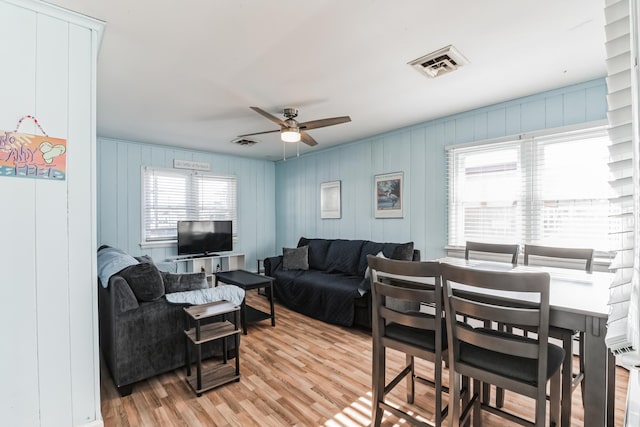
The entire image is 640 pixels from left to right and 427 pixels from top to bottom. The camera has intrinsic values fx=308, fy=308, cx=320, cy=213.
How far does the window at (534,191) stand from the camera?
9.61 feet

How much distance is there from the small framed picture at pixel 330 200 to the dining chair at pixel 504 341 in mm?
3833

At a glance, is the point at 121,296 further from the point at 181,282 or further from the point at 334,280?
the point at 334,280

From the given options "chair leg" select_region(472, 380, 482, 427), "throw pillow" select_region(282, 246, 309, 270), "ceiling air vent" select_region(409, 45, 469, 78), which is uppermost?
"ceiling air vent" select_region(409, 45, 469, 78)

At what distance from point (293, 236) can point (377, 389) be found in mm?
4689

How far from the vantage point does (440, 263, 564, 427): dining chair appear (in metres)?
1.31

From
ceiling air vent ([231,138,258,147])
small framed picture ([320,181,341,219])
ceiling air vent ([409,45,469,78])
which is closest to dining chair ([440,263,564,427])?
ceiling air vent ([409,45,469,78])

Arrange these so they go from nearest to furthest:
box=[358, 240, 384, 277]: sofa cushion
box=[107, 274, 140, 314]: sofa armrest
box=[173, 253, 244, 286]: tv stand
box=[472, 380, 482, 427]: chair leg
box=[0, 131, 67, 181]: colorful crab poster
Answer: box=[0, 131, 67, 181]: colorful crab poster
box=[472, 380, 482, 427]: chair leg
box=[107, 274, 140, 314]: sofa armrest
box=[358, 240, 384, 277]: sofa cushion
box=[173, 253, 244, 286]: tv stand

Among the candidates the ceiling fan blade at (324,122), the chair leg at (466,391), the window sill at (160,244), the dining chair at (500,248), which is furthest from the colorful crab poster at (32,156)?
the window sill at (160,244)

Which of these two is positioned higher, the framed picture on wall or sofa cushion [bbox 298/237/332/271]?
the framed picture on wall

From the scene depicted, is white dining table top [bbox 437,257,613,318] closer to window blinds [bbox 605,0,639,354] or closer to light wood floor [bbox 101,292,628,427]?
window blinds [bbox 605,0,639,354]

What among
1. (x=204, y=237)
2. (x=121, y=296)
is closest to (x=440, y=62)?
(x=121, y=296)

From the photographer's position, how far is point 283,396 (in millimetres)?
2324

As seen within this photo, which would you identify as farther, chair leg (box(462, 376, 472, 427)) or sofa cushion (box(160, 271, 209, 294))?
sofa cushion (box(160, 271, 209, 294))

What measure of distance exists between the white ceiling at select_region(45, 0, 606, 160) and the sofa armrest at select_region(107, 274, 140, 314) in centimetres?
176
